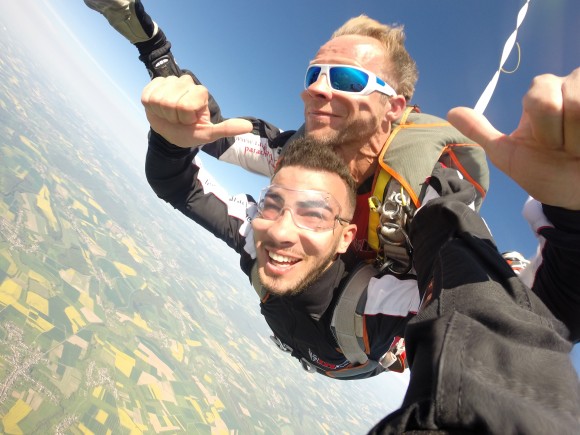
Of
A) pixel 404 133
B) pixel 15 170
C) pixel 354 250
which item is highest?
pixel 404 133

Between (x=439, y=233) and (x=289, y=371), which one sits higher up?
(x=439, y=233)

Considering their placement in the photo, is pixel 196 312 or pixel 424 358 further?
pixel 196 312

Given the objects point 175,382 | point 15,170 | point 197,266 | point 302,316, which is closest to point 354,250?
point 302,316

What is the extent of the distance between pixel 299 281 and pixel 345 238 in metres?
0.39

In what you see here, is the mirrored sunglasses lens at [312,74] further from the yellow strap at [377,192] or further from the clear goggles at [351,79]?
the yellow strap at [377,192]

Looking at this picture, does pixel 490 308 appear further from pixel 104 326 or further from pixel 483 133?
pixel 104 326

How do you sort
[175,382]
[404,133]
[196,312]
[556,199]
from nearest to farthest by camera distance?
[556,199] → [404,133] → [175,382] → [196,312]

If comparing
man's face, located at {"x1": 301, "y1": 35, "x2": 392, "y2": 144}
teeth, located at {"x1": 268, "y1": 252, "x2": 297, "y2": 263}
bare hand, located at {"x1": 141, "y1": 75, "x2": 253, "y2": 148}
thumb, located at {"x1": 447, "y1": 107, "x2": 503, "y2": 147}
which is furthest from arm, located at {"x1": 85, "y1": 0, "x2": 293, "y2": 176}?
thumb, located at {"x1": 447, "y1": 107, "x2": 503, "y2": 147}

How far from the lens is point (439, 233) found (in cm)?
101

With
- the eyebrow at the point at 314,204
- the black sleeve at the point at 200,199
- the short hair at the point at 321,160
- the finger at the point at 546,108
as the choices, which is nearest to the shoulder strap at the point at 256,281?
the black sleeve at the point at 200,199

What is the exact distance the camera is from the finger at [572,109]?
→ 50cm

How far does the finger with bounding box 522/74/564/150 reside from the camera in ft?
1.69

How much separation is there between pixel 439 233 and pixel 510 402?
0.66 meters

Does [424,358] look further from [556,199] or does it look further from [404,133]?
[404,133]
